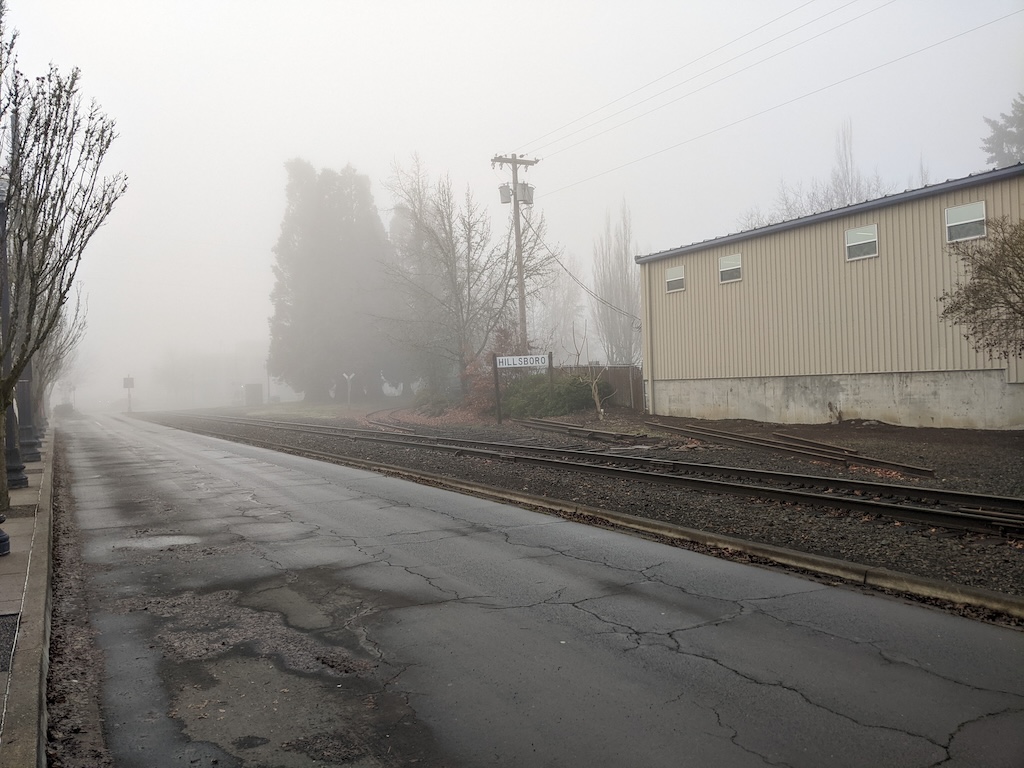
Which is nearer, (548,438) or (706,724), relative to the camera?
(706,724)

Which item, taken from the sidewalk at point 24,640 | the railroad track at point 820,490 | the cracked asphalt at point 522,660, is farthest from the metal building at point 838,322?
the sidewalk at point 24,640

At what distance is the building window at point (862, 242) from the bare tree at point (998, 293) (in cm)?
384

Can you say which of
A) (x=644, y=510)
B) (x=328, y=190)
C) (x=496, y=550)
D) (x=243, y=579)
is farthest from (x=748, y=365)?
(x=328, y=190)

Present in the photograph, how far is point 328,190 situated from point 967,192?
2066 inches

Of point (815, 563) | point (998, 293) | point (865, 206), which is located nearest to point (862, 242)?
point (865, 206)

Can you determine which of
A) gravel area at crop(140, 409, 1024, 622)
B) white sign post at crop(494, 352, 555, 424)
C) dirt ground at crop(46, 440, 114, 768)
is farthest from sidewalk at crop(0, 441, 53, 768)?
white sign post at crop(494, 352, 555, 424)

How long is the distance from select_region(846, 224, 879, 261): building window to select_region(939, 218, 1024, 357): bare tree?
151 inches

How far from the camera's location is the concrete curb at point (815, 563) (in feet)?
19.5

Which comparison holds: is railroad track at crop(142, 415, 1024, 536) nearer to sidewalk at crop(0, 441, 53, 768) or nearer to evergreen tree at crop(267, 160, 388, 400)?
sidewalk at crop(0, 441, 53, 768)

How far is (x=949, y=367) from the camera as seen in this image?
61.1ft

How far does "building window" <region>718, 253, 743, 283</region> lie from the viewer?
24.2 meters

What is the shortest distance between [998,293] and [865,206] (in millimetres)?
6772

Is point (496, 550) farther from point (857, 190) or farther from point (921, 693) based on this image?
point (857, 190)

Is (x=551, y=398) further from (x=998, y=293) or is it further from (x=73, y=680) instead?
(x=73, y=680)
